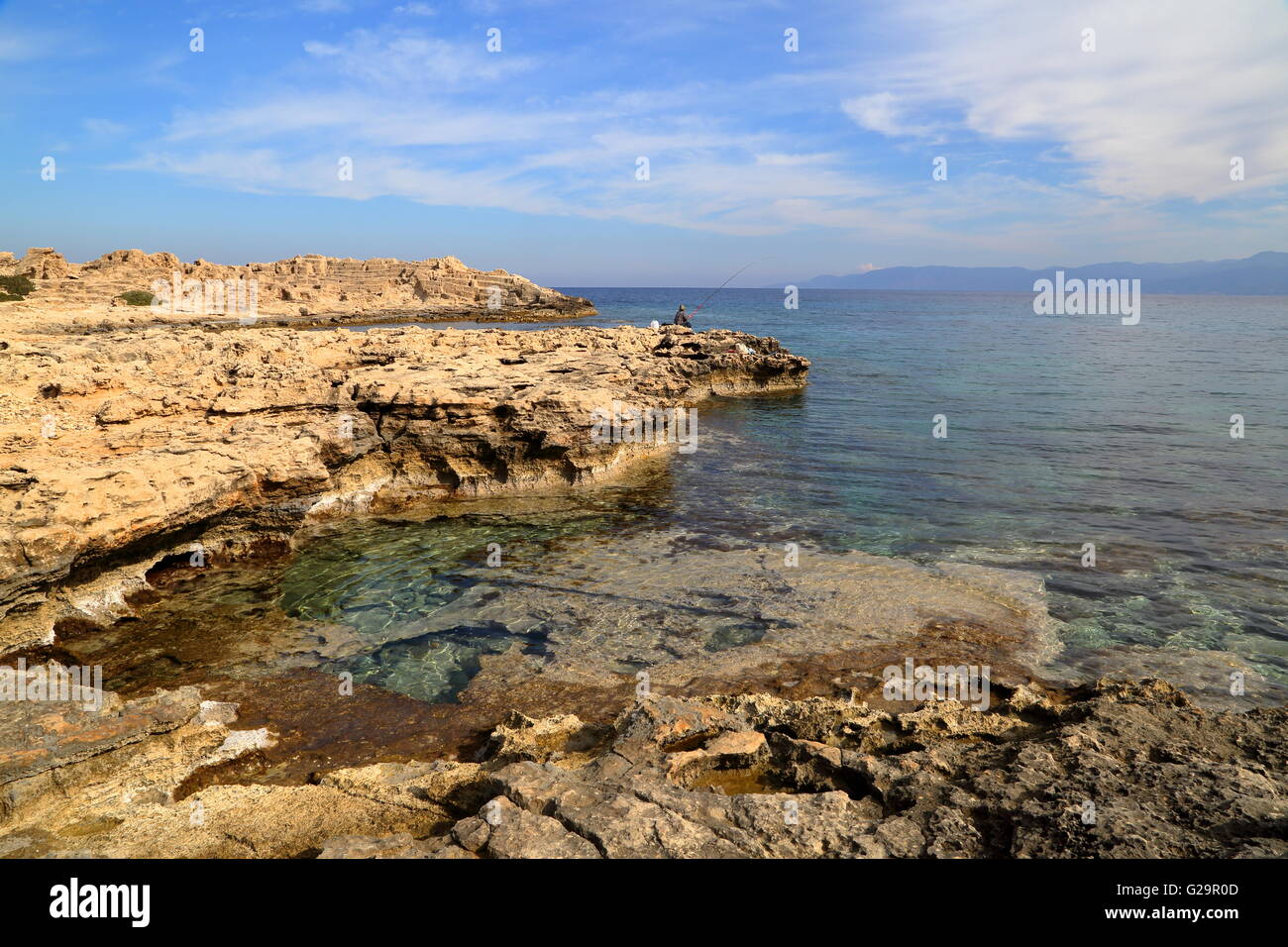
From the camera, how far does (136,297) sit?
4588cm

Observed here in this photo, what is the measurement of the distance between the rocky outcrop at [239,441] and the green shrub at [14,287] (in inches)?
1406

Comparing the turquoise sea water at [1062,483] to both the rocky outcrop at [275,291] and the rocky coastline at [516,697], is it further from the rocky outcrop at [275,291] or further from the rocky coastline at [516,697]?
the rocky outcrop at [275,291]

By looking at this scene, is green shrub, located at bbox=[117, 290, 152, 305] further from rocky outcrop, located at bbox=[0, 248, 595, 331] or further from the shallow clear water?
the shallow clear water

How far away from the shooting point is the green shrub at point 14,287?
131 feet

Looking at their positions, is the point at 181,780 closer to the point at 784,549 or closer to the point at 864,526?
the point at 784,549

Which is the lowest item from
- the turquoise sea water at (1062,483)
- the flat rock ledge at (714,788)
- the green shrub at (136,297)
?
the flat rock ledge at (714,788)

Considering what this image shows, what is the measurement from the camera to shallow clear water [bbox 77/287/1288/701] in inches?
351

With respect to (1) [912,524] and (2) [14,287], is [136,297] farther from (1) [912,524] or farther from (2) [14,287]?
(1) [912,524]

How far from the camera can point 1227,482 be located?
15508 millimetres

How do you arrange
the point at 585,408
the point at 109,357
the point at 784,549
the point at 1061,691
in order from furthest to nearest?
the point at 585,408 < the point at 109,357 < the point at 784,549 < the point at 1061,691

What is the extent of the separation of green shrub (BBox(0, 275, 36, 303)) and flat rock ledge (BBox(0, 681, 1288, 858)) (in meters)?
46.5

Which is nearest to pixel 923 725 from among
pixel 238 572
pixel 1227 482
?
pixel 238 572

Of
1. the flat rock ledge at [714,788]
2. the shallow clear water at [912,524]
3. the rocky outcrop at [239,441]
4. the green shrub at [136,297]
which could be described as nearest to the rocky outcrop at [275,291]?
the green shrub at [136,297]
